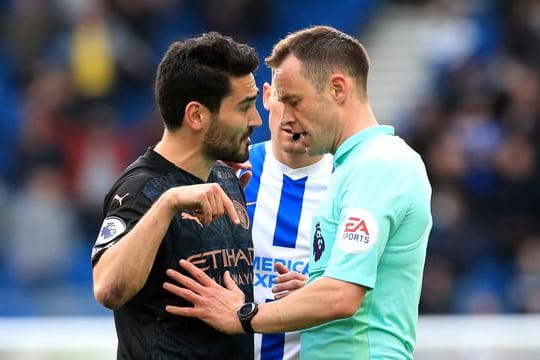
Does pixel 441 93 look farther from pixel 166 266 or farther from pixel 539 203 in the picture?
pixel 166 266

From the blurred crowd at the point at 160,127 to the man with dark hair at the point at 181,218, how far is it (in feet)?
17.5

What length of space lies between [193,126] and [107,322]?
3.89 m

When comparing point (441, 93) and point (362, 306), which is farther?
point (441, 93)

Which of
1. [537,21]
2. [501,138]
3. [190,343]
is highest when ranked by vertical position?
[537,21]

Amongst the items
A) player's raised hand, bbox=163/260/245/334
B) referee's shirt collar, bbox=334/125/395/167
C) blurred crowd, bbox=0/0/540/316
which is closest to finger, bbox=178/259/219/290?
player's raised hand, bbox=163/260/245/334

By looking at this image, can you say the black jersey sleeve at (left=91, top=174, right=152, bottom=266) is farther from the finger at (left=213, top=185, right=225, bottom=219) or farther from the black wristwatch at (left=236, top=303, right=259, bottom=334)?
the black wristwatch at (left=236, top=303, right=259, bottom=334)

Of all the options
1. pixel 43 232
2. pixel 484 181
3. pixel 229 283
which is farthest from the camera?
pixel 43 232

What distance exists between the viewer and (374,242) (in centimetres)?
413

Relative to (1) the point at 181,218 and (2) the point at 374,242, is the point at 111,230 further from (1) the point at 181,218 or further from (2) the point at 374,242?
(2) the point at 374,242

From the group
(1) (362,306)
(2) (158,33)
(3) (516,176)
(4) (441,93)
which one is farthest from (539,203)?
(1) (362,306)

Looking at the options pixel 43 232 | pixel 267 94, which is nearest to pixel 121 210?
pixel 267 94

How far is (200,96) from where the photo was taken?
4.44 meters

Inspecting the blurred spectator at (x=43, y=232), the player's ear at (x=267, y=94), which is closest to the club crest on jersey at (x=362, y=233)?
the player's ear at (x=267, y=94)

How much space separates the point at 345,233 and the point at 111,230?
2.57ft
